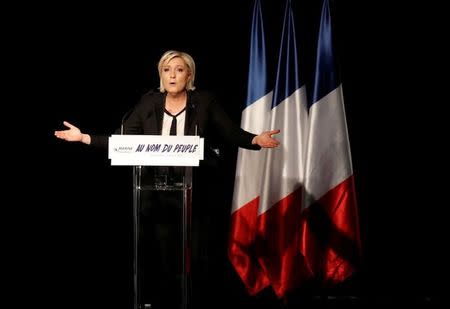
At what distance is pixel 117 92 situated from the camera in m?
3.91

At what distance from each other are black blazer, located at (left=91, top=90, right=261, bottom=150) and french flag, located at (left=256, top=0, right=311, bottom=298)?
0.55m

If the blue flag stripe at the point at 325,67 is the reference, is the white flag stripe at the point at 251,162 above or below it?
below

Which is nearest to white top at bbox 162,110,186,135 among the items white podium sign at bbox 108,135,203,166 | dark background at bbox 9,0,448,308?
white podium sign at bbox 108,135,203,166

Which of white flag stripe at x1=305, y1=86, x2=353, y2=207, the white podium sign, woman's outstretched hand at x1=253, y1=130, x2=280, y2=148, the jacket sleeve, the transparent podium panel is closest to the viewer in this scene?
the white podium sign

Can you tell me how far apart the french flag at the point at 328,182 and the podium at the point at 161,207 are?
826 millimetres

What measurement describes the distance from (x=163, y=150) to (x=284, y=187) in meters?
1.12

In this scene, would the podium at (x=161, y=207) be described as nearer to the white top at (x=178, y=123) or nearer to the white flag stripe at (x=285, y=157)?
the white top at (x=178, y=123)

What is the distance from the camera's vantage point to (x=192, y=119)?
3.04 metres

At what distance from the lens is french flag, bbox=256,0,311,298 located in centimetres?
361

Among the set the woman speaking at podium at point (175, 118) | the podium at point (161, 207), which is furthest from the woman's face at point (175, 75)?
the podium at point (161, 207)

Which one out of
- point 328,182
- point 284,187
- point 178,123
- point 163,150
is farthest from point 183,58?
point 328,182

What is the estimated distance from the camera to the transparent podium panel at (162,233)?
283 centimetres

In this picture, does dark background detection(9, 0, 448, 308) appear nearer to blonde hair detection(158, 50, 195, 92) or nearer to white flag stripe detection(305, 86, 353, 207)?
white flag stripe detection(305, 86, 353, 207)

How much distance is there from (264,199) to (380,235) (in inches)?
32.8
